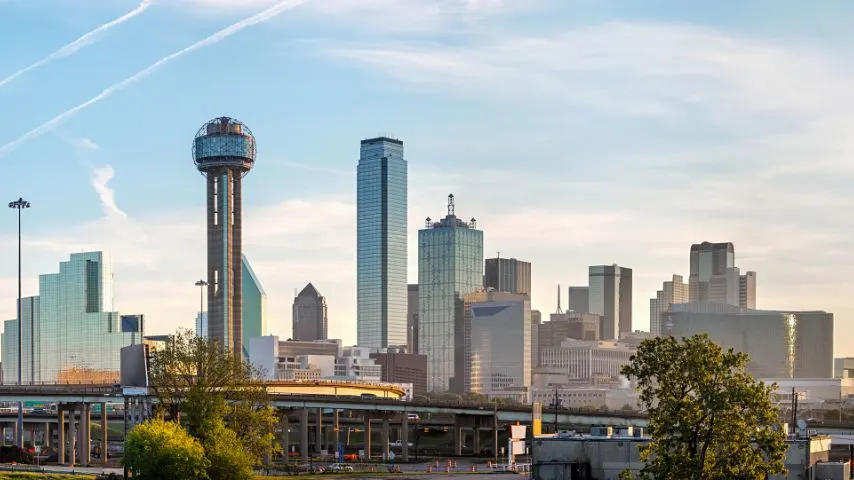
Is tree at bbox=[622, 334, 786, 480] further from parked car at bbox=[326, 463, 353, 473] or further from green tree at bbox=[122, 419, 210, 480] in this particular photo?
parked car at bbox=[326, 463, 353, 473]

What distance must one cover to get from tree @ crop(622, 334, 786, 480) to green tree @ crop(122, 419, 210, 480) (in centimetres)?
4521

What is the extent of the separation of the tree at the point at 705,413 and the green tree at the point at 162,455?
45.2 meters

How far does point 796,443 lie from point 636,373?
30974mm

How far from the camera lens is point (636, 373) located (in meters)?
76.0

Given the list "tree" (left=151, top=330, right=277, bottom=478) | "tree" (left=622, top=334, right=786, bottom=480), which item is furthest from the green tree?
"tree" (left=622, top=334, right=786, bottom=480)

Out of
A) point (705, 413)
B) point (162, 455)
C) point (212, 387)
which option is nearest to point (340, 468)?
point (212, 387)

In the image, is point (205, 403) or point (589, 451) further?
point (205, 403)

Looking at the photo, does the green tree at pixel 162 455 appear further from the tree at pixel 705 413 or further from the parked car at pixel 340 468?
the parked car at pixel 340 468

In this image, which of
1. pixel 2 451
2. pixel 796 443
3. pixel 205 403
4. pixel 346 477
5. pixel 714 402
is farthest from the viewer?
pixel 2 451

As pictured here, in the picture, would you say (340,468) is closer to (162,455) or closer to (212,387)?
(212,387)

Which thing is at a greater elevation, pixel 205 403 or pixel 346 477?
pixel 205 403

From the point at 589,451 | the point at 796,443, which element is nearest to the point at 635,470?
the point at 589,451

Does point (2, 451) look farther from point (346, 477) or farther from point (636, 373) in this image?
point (636, 373)

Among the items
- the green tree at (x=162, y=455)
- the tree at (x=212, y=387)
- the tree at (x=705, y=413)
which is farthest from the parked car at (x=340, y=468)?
the tree at (x=705, y=413)
